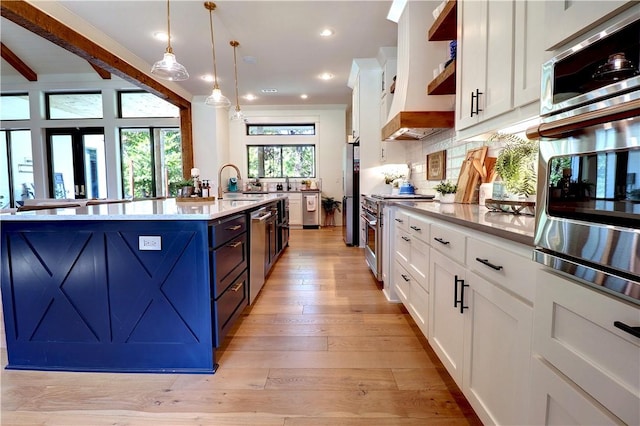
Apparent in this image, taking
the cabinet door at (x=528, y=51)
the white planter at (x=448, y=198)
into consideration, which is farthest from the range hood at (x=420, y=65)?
the cabinet door at (x=528, y=51)

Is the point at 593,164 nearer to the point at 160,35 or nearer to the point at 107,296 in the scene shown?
the point at 107,296

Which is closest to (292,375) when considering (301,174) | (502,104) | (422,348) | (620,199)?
(422,348)

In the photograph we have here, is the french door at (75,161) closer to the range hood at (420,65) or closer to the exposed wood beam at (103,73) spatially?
the exposed wood beam at (103,73)

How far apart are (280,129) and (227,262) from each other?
6418 millimetres

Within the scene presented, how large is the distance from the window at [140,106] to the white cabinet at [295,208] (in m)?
3.33

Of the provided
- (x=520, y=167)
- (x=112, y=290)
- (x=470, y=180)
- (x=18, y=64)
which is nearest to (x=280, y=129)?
(x=18, y=64)

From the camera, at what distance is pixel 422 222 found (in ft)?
5.77

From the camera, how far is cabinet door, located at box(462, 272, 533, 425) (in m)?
0.87

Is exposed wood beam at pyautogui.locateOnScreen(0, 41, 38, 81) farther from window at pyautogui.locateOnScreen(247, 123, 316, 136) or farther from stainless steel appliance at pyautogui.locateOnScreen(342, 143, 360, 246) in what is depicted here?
stainless steel appliance at pyautogui.locateOnScreen(342, 143, 360, 246)

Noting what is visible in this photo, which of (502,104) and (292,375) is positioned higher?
(502,104)

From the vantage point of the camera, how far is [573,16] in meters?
0.79

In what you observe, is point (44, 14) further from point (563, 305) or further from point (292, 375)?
point (563, 305)

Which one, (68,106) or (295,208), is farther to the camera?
(295,208)

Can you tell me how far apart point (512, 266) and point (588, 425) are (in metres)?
0.41
